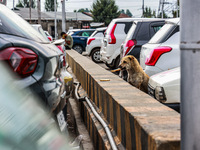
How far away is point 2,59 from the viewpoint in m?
2.38

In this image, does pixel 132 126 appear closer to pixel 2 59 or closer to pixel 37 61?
pixel 37 61

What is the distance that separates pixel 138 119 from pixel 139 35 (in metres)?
7.49

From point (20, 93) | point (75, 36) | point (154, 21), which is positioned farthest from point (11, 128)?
point (75, 36)

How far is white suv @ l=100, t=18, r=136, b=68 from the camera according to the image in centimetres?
1281

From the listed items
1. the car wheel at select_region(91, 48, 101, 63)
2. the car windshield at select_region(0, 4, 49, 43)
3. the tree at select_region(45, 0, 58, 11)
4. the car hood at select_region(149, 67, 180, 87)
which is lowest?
the car wheel at select_region(91, 48, 101, 63)

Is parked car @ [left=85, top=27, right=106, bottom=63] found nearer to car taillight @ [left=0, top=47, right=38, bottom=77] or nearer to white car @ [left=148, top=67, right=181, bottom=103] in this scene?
white car @ [left=148, top=67, right=181, bottom=103]

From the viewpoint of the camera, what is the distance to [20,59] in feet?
8.09

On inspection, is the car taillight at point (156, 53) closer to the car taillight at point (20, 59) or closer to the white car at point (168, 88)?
the white car at point (168, 88)

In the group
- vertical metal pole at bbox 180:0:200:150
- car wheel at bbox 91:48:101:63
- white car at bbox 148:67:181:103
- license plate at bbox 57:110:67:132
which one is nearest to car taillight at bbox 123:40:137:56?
white car at bbox 148:67:181:103

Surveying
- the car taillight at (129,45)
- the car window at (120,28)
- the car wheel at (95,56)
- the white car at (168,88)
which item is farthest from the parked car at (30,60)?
the car wheel at (95,56)

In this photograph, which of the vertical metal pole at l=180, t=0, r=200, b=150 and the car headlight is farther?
the car headlight

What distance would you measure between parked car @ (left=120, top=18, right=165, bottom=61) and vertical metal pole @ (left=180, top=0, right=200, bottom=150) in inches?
316

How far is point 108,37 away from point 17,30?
10.3 meters

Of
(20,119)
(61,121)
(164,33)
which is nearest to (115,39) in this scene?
(164,33)
